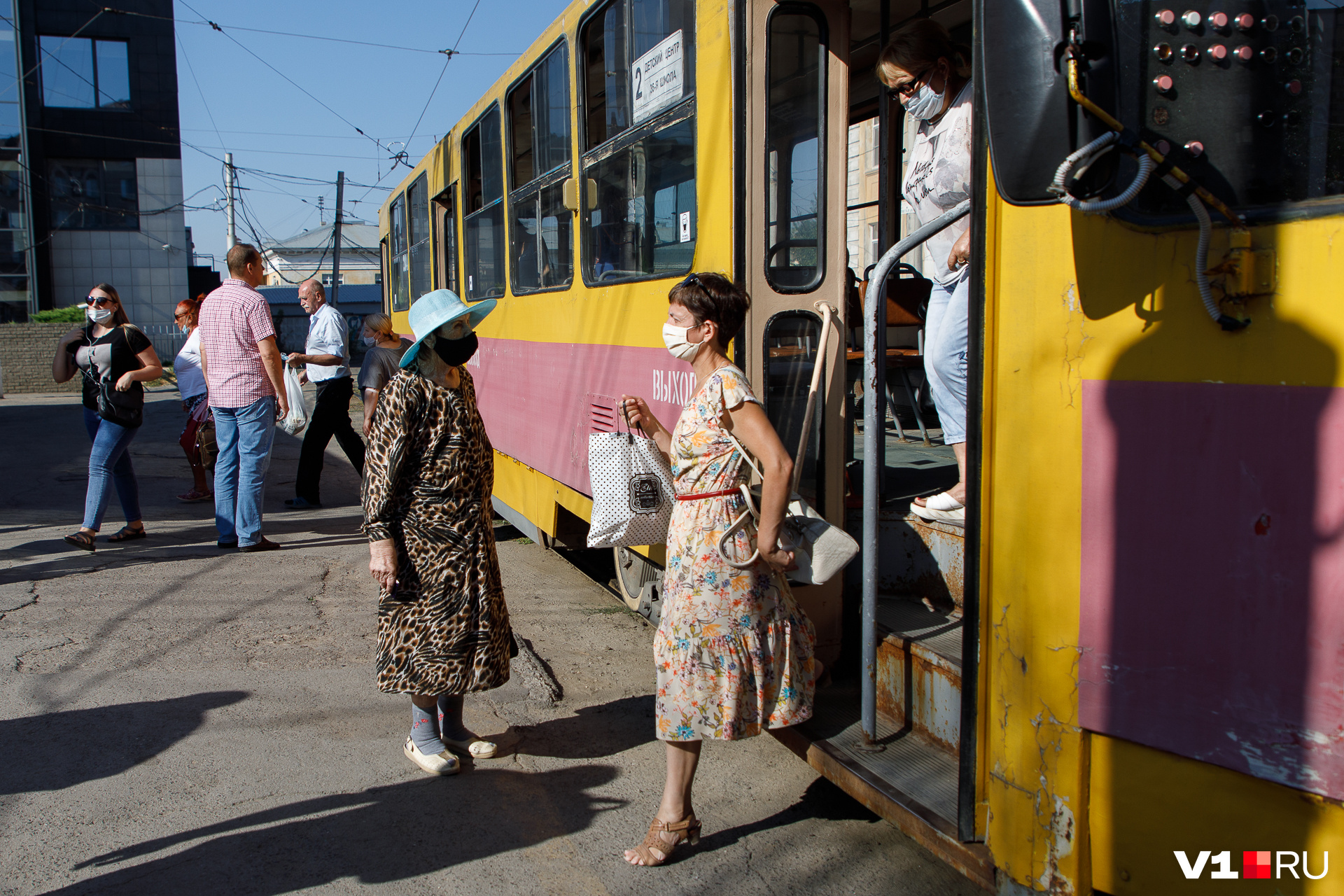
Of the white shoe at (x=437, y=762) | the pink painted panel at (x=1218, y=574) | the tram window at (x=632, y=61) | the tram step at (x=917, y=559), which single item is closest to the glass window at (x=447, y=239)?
the tram window at (x=632, y=61)

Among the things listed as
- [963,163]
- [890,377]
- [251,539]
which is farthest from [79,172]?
[963,163]

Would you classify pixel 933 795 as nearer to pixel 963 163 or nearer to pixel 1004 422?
pixel 1004 422

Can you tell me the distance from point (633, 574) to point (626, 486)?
195 cm

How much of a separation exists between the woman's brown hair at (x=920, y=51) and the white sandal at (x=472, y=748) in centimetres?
272

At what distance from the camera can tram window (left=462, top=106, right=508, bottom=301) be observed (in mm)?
5938

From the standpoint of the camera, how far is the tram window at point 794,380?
3244 millimetres

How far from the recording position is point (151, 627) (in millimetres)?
4867

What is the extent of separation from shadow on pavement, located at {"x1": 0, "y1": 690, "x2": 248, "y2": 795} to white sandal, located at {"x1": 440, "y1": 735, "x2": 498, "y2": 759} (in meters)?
1.04

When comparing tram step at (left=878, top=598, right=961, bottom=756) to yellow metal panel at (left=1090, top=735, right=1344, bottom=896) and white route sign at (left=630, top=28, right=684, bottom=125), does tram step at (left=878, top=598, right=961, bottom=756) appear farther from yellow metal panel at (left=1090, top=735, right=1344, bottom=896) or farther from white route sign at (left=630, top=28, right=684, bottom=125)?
white route sign at (left=630, top=28, right=684, bottom=125)

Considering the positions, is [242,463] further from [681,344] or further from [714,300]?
[714,300]

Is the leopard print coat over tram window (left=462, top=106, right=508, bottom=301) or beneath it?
beneath

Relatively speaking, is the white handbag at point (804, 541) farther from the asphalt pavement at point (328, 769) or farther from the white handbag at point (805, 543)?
the asphalt pavement at point (328, 769)

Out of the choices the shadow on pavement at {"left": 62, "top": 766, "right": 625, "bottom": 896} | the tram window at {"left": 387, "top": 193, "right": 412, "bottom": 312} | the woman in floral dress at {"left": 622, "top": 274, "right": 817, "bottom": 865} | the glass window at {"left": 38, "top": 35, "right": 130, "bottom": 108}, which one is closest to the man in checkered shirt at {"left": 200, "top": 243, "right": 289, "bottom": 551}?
the shadow on pavement at {"left": 62, "top": 766, "right": 625, "bottom": 896}

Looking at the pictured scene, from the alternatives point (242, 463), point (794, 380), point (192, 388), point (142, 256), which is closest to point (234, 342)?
point (242, 463)
